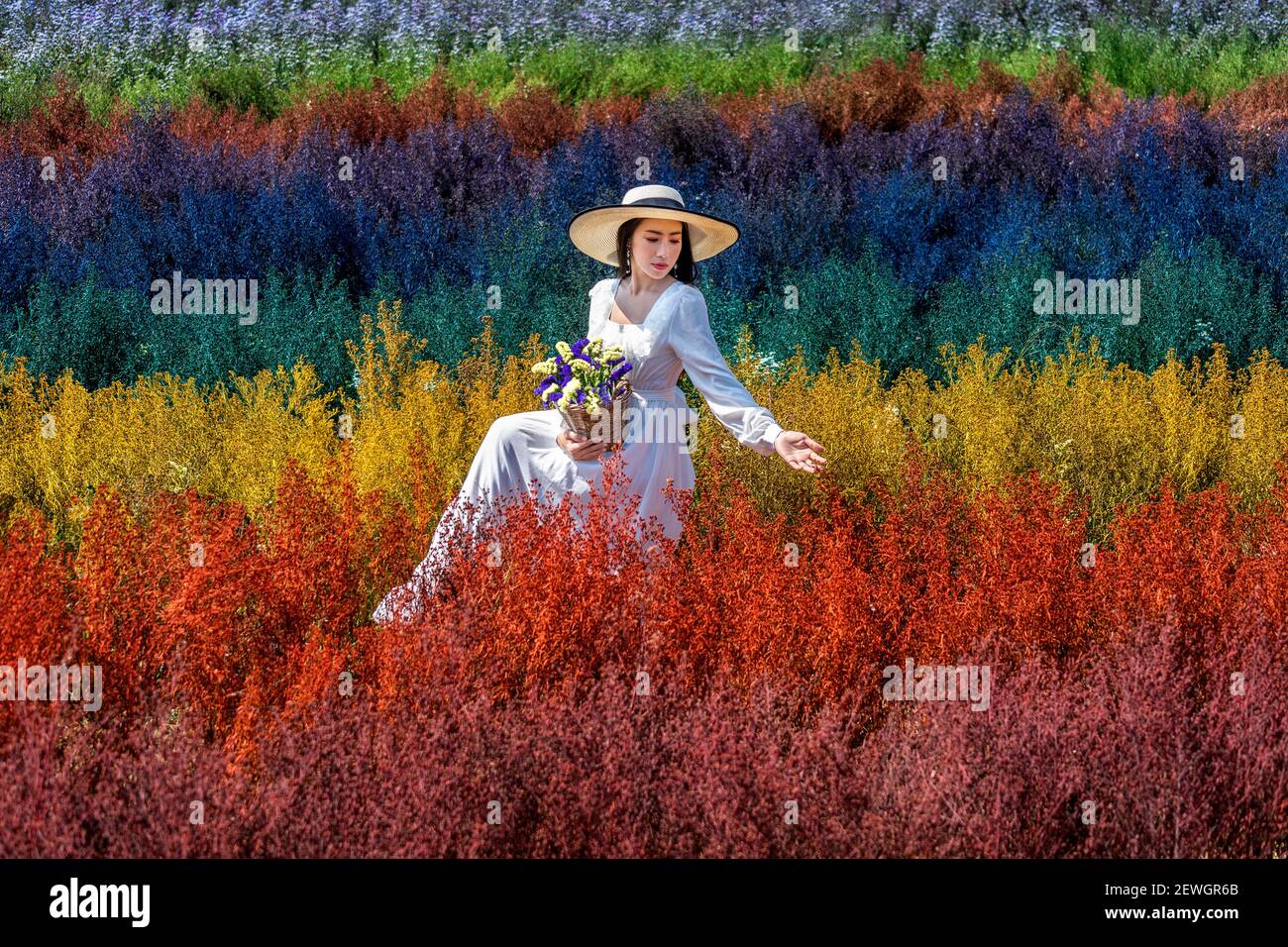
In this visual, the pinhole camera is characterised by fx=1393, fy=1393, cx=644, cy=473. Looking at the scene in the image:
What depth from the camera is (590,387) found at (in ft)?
11.4

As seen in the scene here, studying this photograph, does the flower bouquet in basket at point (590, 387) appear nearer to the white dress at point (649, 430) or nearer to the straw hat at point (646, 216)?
the white dress at point (649, 430)

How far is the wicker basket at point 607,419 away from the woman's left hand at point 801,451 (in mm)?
418

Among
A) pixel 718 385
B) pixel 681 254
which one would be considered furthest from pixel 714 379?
pixel 681 254

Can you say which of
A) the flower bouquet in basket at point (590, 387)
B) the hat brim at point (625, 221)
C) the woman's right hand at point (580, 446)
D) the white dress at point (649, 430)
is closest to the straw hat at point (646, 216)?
the hat brim at point (625, 221)

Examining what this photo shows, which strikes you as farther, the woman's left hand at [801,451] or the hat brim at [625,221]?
the hat brim at [625,221]

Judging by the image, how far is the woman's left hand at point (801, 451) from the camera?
331cm

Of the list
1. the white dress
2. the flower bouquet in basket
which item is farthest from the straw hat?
the flower bouquet in basket

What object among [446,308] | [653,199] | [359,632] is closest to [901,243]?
[446,308]

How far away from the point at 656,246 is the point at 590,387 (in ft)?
1.60

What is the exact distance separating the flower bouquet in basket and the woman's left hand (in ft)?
1.41

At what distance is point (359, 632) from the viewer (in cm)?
293

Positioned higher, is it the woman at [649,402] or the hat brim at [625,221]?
the hat brim at [625,221]

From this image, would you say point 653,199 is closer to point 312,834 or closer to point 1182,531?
point 1182,531

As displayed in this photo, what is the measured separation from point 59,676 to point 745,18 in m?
9.52
